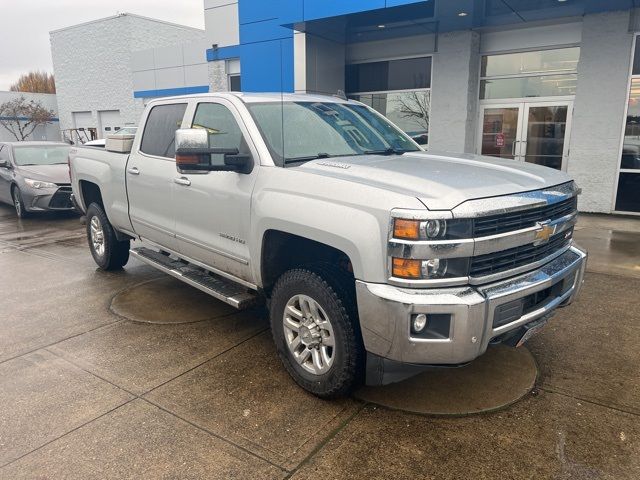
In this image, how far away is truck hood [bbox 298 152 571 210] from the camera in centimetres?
282

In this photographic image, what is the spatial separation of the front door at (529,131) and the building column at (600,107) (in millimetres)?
459

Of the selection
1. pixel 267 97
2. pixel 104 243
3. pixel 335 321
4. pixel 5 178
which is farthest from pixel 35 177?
pixel 335 321

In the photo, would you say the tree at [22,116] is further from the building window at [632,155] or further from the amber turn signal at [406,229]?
the amber turn signal at [406,229]

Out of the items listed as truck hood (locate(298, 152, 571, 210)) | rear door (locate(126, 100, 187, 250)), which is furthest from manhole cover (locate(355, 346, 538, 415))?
rear door (locate(126, 100, 187, 250))

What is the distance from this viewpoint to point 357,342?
10.1 ft

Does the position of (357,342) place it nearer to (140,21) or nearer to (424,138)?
(424,138)

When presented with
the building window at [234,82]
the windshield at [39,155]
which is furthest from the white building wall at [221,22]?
the windshield at [39,155]

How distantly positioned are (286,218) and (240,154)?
68cm

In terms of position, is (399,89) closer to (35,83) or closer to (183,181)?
(183,181)

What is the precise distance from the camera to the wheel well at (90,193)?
6.29m

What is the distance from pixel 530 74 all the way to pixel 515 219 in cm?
906

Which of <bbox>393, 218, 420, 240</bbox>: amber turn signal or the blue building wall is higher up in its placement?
the blue building wall

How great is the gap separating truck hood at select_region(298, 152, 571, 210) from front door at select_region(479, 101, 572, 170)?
780 cm

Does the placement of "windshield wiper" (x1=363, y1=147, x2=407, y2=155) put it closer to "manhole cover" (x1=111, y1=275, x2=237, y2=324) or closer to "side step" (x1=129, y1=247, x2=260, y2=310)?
"side step" (x1=129, y1=247, x2=260, y2=310)
